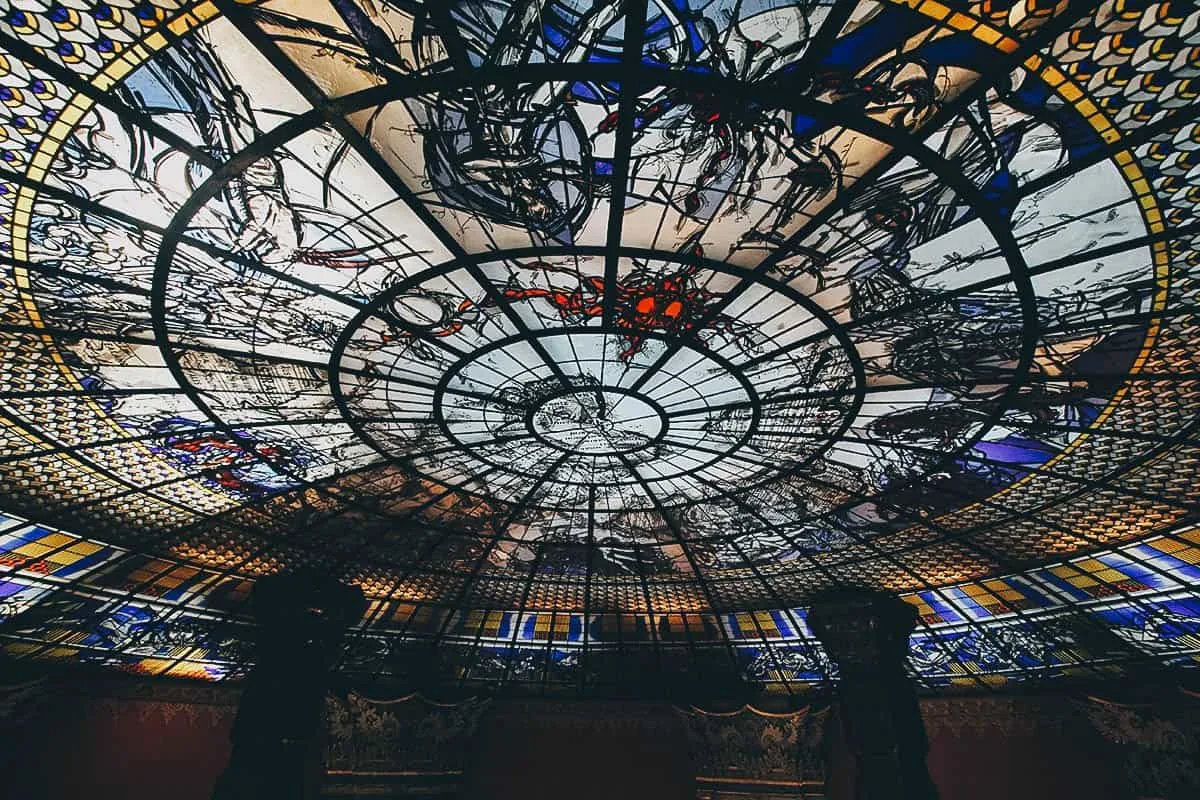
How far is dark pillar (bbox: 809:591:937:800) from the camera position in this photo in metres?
8.79

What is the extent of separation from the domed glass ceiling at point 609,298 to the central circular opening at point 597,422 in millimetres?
73

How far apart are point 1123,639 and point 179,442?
1628cm

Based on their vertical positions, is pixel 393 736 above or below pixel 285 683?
below

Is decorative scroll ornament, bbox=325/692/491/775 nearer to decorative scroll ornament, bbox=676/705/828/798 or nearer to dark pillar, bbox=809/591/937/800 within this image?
decorative scroll ornament, bbox=676/705/828/798

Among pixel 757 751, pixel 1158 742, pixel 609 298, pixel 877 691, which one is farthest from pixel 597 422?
pixel 1158 742

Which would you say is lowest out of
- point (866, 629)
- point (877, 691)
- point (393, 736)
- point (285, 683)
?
point (393, 736)

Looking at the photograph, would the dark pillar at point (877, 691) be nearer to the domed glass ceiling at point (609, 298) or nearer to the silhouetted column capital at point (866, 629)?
the silhouetted column capital at point (866, 629)

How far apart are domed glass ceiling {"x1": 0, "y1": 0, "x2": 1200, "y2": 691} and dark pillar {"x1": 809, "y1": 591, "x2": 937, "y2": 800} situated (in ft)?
3.95

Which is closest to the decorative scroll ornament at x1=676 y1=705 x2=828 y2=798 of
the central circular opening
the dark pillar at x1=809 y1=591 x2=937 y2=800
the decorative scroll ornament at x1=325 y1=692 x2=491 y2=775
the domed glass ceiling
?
the domed glass ceiling

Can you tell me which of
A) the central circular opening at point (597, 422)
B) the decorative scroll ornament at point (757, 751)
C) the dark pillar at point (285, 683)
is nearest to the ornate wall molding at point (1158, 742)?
the decorative scroll ornament at point (757, 751)

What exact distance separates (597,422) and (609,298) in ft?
8.88

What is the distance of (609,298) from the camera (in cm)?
573

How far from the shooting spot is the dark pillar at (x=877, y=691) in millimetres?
8789

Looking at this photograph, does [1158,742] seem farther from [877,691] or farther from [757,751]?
[757,751]
